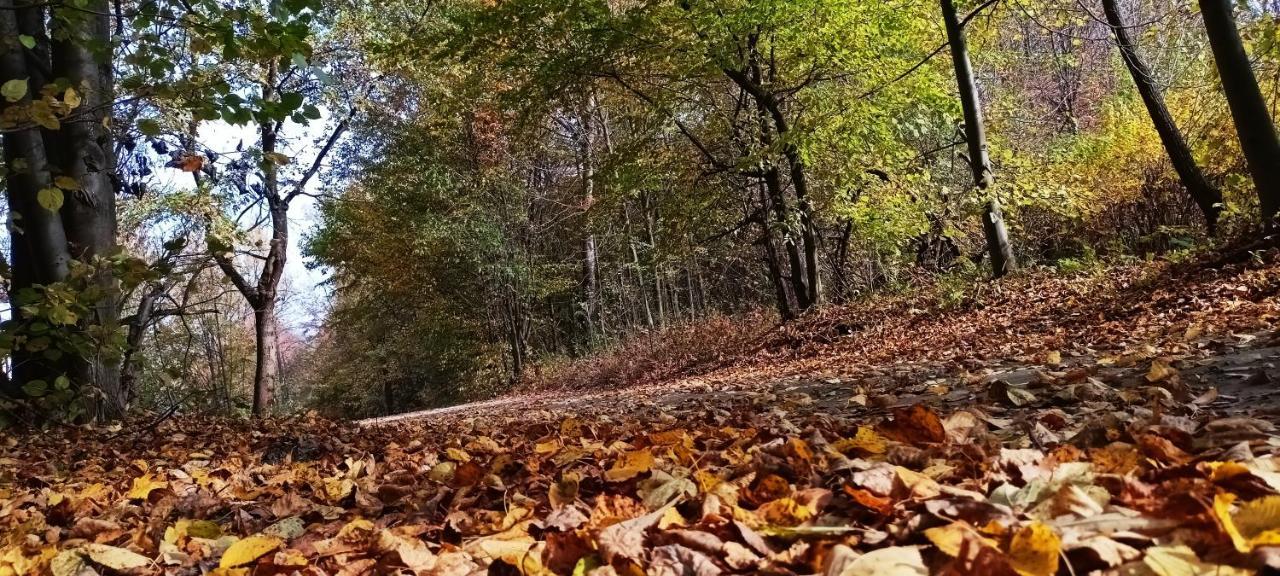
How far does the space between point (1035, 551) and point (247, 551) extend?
4.89 feet

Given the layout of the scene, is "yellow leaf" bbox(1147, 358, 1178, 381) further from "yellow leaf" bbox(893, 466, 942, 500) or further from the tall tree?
the tall tree

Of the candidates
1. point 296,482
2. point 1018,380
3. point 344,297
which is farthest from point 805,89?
point 344,297

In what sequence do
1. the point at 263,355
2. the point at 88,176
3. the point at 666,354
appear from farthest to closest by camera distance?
the point at 666,354 → the point at 263,355 → the point at 88,176

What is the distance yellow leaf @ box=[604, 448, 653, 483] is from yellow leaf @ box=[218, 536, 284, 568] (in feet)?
2.52

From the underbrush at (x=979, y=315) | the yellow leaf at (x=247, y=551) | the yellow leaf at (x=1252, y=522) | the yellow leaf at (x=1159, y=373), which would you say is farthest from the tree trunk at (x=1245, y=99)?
the yellow leaf at (x=247, y=551)

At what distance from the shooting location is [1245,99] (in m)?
6.00

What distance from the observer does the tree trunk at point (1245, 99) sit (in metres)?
5.95

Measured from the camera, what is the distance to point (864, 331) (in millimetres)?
10078

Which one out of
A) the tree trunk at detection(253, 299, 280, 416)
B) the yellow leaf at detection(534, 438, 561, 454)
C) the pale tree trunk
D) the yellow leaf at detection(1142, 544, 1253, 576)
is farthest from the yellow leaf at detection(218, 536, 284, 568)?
the pale tree trunk

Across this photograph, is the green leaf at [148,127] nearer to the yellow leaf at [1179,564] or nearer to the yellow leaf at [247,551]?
the yellow leaf at [247,551]

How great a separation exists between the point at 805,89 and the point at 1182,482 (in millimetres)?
10500

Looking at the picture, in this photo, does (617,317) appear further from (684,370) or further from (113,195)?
(113,195)

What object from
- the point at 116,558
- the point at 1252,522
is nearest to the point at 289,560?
the point at 116,558

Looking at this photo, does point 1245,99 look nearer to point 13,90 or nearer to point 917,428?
point 917,428
